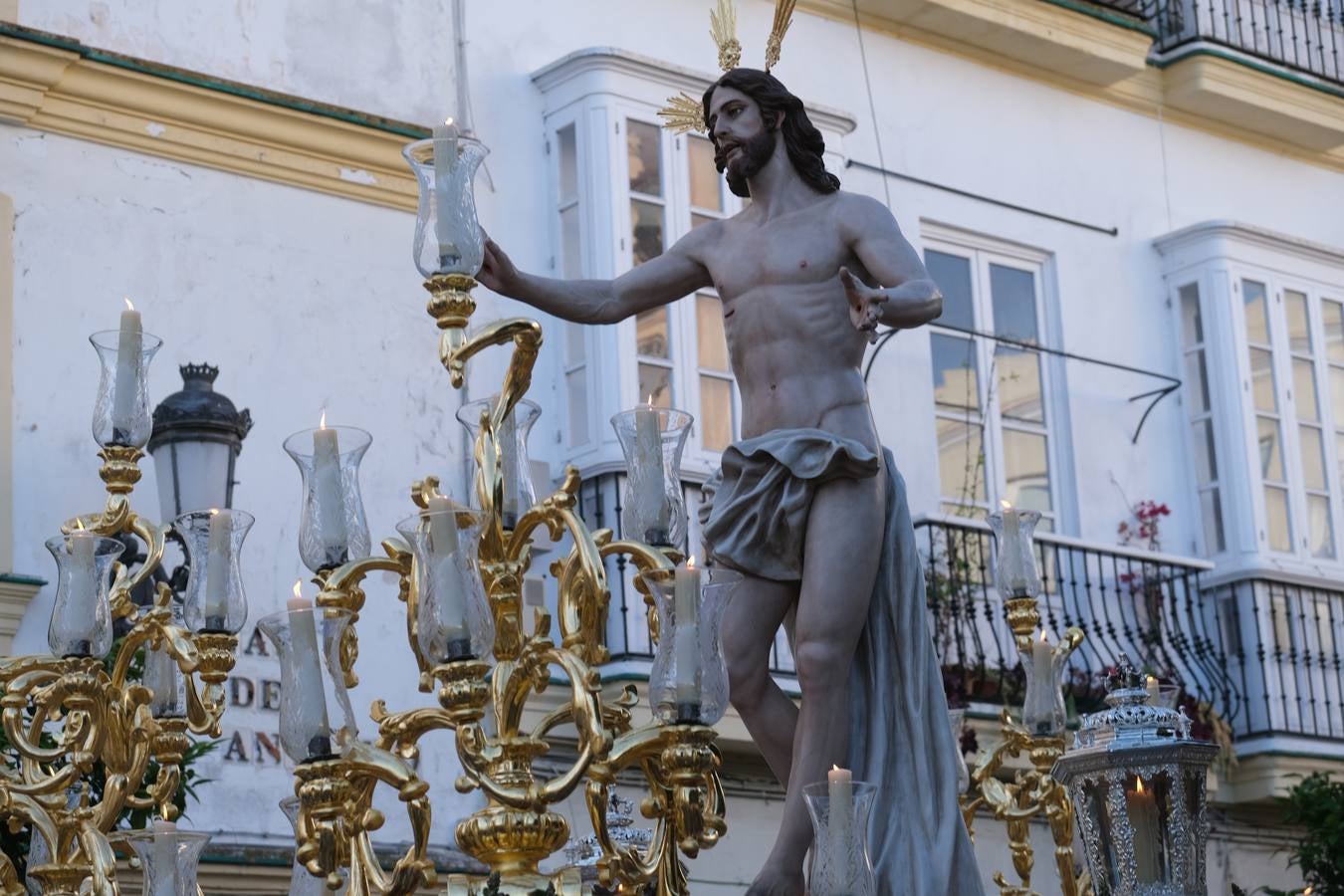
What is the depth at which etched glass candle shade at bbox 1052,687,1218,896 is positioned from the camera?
6684 millimetres

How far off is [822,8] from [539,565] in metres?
3.97

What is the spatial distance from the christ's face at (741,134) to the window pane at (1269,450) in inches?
393

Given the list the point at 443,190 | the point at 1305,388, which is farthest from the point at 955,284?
the point at 443,190

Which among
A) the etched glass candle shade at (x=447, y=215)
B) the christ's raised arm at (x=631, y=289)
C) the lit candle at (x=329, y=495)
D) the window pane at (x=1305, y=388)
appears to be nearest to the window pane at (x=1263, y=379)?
the window pane at (x=1305, y=388)

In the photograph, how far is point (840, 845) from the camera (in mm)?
4824

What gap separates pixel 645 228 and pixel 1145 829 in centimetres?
672

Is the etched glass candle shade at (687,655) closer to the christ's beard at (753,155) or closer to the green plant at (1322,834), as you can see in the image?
the christ's beard at (753,155)

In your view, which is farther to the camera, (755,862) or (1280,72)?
(1280,72)

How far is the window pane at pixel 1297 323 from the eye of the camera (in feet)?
52.4

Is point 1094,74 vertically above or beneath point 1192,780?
above

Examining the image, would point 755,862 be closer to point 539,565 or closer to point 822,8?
point 539,565

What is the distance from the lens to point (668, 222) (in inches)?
511

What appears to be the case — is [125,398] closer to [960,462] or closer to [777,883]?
[777,883]

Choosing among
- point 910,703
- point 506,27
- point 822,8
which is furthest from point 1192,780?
point 822,8
